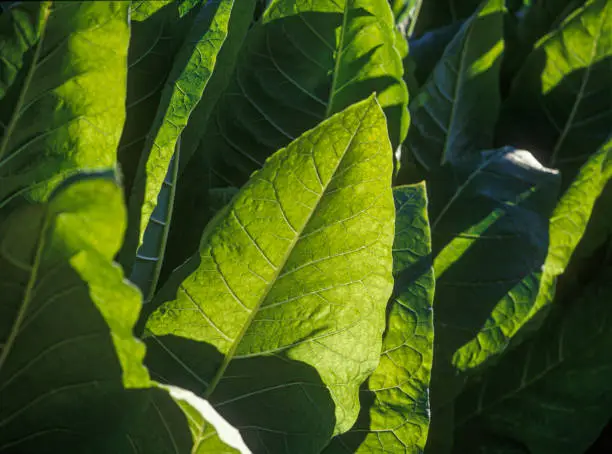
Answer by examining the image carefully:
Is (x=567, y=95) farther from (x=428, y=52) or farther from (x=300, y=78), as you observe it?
(x=300, y=78)

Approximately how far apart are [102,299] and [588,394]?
734 mm

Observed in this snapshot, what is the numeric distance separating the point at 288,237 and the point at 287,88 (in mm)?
301

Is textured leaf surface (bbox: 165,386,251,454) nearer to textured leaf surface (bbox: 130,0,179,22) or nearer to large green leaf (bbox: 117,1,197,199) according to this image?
large green leaf (bbox: 117,1,197,199)

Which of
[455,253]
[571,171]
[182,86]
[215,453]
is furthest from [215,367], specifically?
[571,171]

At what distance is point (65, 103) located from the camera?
0.63 m

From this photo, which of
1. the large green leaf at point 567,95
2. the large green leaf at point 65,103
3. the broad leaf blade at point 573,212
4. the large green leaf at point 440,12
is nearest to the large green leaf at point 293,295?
the large green leaf at point 65,103

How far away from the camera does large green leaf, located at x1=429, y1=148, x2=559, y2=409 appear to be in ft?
2.90

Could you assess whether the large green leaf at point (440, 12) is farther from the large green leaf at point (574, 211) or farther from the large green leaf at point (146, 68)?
the large green leaf at point (146, 68)

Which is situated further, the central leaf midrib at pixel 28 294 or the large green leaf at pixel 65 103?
the large green leaf at pixel 65 103

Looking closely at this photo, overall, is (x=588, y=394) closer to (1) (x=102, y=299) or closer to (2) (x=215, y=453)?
(2) (x=215, y=453)

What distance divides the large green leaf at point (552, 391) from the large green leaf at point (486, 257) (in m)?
0.17

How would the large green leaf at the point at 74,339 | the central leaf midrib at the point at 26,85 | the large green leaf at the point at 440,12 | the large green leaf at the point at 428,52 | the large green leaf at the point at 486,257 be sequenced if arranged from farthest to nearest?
the large green leaf at the point at 440,12
the large green leaf at the point at 428,52
the large green leaf at the point at 486,257
the central leaf midrib at the point at 26,85
the large green leaf at the point at 74,339

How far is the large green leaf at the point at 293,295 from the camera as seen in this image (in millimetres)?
627

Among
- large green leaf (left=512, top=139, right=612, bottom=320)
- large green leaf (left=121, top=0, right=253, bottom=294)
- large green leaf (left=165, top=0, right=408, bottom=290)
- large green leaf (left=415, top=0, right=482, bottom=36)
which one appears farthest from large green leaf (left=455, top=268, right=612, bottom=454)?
large green leaf (left=415, top=0, right=482, bottom=36)
